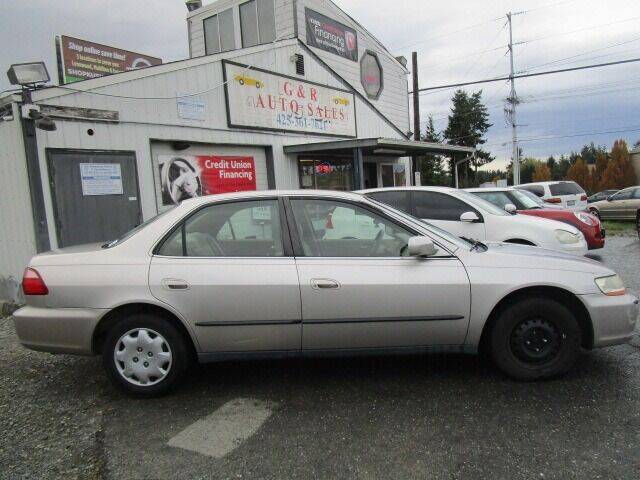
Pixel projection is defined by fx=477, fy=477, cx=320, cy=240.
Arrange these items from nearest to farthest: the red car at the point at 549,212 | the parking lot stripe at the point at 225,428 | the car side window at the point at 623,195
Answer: the parking lot stripe at the point at 225,428
the red car at the point at 549,212
the car side window at the point at 623,195

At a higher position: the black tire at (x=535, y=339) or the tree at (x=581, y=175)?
the tree at (x=581, y=175)

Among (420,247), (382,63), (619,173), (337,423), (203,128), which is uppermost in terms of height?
(382,63)

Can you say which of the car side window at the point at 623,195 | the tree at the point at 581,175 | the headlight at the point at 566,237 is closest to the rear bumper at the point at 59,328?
the headlight at the point at 566,237

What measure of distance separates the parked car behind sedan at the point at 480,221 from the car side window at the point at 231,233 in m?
3.95

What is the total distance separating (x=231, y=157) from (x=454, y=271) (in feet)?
24.6

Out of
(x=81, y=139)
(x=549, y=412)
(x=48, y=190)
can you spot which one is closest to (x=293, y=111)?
(x=81, y=139)

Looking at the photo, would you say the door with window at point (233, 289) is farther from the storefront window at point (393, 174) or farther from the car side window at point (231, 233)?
the storefront window at point (393, 174)

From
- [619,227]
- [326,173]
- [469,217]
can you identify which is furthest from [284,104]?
[619,227]

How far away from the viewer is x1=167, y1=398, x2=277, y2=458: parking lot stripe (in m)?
2.86

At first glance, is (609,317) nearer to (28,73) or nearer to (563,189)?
(28,73)

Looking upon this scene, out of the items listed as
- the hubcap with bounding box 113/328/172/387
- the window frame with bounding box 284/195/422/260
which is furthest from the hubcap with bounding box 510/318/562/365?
the hubcap with bounding box 113/328/172/387

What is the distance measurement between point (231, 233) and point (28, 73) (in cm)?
451

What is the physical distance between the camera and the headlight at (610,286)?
11.3ft

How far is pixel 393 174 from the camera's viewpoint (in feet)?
54.0
